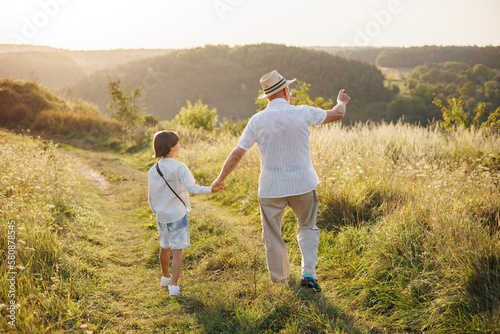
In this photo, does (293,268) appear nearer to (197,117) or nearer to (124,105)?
(197,117)

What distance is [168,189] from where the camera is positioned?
3.48m

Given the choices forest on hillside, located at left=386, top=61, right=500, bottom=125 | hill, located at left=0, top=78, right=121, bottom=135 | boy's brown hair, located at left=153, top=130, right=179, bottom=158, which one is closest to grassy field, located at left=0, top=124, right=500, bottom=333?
boy's brown hair, located at left=153, top=130, right=179, bottom=158

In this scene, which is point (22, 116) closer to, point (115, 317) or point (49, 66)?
point (115, 317)

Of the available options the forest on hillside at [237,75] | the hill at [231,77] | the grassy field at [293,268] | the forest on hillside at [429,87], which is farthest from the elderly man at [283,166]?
the hill at [231,77]

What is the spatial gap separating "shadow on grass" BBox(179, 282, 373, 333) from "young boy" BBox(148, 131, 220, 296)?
51cm

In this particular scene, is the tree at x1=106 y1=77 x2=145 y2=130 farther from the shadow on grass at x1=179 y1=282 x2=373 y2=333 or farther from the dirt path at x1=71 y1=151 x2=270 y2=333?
the shadow on grass at x1=179 y1=282 x2=373 y2=333

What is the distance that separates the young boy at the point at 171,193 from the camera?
343 cm

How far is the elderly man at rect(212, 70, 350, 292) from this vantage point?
3188 millimetres

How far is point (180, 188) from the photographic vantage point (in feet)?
11.5

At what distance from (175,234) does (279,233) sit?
1.13 meters

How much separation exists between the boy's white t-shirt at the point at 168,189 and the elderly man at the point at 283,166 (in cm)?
38

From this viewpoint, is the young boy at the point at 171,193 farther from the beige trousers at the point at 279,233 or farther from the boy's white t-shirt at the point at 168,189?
the beige trousers at the point at 279,233

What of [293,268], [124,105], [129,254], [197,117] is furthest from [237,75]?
[293,268]

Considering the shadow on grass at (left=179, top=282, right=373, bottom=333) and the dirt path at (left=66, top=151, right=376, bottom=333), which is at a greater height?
the shadow on grass at (left=179, top=282, right=373, bottom=333)
